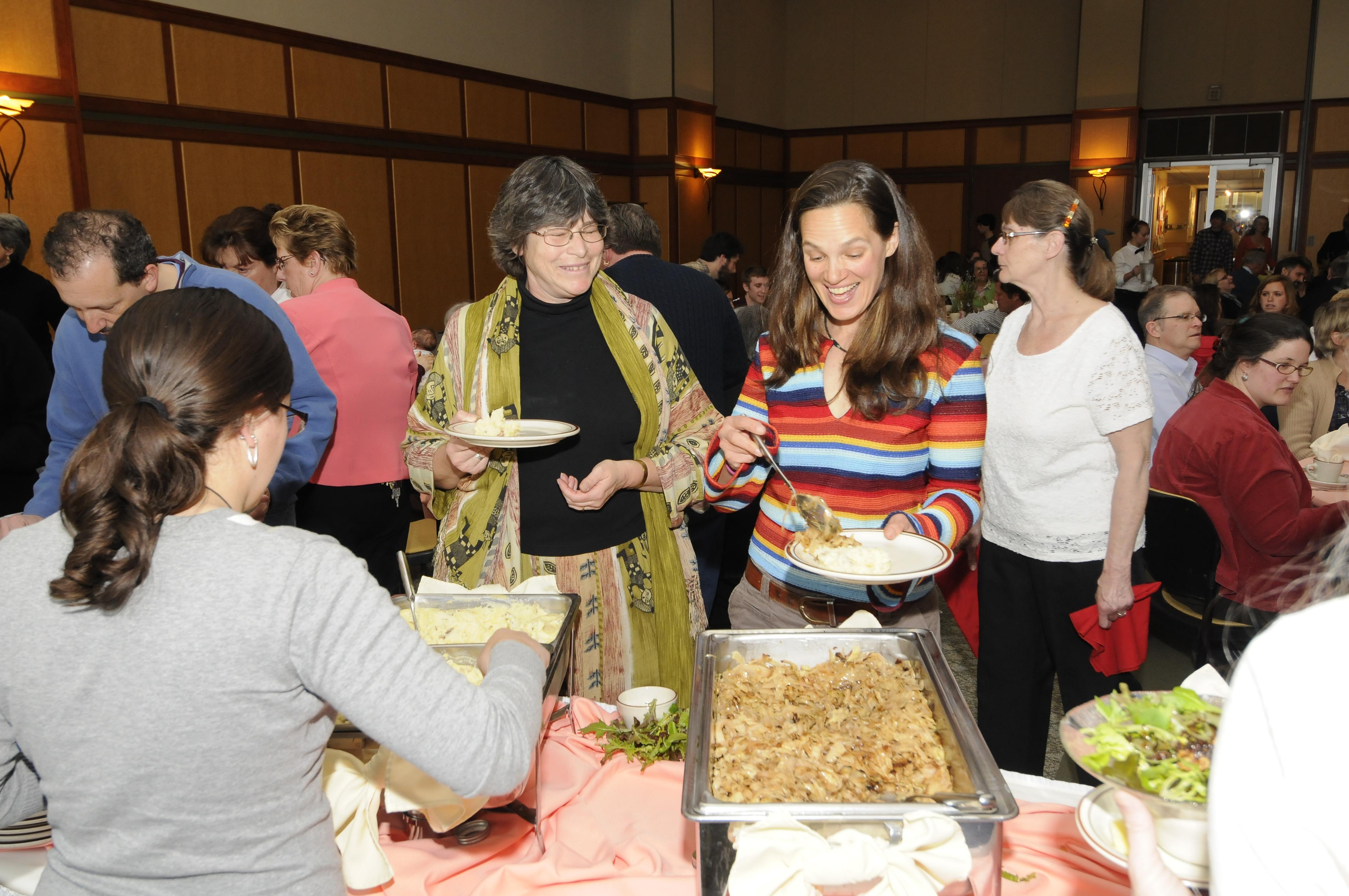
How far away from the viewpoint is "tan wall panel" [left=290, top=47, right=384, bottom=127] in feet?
21.6

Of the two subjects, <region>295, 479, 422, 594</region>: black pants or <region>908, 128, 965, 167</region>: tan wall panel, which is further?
<region>908, 128, 965, 167</region>: tan wall panel

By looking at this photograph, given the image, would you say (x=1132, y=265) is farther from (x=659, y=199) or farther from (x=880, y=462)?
(x=880, y=462)

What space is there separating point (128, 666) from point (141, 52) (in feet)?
19.8

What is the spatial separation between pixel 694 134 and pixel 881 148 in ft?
12.0

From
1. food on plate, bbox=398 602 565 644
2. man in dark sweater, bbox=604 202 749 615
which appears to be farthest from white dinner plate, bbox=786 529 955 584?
man in dark sweater, bbox=604 202 749 615

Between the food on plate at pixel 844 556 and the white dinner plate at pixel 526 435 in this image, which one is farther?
the white dinner plate at pixel 526 435

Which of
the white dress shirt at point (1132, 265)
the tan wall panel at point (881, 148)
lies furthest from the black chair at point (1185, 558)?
the tan wall panel at point (881, 148)

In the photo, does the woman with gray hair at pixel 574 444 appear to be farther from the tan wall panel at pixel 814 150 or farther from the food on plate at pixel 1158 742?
the tan wall panel at pixel 814 150

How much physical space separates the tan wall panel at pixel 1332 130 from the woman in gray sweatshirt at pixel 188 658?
1269cm

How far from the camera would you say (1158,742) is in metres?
0.83

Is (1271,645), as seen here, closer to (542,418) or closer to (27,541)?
Result: (27,541)

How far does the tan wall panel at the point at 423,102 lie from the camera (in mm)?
7367

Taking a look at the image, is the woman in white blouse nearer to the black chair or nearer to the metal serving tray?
the black chair

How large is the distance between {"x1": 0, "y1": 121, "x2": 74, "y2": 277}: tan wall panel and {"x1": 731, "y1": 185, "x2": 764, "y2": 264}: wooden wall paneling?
27.6 feet
